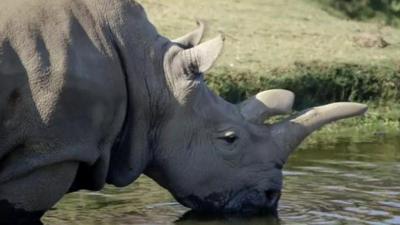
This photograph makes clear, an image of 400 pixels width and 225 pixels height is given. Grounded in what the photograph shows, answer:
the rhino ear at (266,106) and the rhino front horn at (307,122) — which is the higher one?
the rhino ear at (266,106)

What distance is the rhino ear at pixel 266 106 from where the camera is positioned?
Result: 850cm

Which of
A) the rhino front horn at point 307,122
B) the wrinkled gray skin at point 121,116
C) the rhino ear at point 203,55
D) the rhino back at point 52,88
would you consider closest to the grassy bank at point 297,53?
the rhino front horn at point 307,122

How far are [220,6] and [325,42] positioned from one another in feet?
5.45

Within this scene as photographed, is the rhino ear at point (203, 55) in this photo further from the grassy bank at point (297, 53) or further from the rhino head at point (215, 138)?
the grassy bank at point (297, 53)

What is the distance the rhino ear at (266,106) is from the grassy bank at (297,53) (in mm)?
3760

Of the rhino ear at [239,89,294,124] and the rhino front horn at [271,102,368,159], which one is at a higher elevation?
the rhino ear at [239,89,294,124]

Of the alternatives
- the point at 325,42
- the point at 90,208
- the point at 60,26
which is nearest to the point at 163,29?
the point at 325,42

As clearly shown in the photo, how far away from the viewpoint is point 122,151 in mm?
8016

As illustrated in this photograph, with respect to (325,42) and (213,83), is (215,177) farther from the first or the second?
(325,42)

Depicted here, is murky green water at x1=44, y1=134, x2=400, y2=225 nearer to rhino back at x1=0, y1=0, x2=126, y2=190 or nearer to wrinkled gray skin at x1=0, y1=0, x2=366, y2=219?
wrinkled gray skin at x1=0, y1=0, x2=366, y2=219

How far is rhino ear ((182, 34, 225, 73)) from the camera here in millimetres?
8016

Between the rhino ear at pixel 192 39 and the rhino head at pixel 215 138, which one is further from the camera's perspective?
the rhino ear at pixel 192 39

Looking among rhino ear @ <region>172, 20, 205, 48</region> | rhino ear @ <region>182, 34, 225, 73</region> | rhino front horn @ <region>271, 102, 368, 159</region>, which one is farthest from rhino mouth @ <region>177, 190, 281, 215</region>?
rhino ear @ <region>172, 20, 205, 48</region>

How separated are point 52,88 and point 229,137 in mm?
1428
